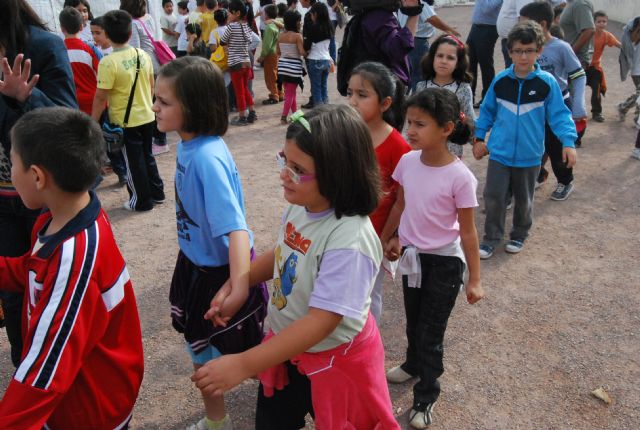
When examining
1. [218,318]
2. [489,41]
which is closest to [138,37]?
[489,41]

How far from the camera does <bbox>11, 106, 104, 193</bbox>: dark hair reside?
1821 mm

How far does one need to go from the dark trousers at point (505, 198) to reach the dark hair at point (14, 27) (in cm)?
326

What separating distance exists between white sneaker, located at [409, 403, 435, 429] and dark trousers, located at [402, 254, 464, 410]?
28 mm

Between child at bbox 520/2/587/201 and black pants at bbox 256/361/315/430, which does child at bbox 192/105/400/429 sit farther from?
child at bbox 520/2/587/201

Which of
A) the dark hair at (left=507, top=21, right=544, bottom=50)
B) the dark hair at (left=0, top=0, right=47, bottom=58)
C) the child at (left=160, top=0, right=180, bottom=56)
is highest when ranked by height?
the dark hair at (left=0, top=0, right=47, bottom=58)

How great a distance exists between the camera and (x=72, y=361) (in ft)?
5.63

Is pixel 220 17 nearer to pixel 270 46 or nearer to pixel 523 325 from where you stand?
pixel 270 46

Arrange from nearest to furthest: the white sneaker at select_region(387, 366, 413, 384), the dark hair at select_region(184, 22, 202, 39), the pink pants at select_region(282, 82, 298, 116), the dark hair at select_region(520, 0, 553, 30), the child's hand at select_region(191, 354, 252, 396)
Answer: the child's hand at select_region(191, 354, 252, 396)
the white sneaker at select_region(387, 366, 413, 384)
the dark hair at select_region(520, 0, 553, 30)
the pink pants at select_region(282, 82, 298, 116)
the dark hair at select_region(184, 22, 202, 39)

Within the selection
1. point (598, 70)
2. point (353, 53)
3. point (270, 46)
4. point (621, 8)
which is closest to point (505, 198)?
point (353, 53)

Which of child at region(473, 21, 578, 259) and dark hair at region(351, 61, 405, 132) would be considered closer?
dark hair at region(351, 61, 405, 132)

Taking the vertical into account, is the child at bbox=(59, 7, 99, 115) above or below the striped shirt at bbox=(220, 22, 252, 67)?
above

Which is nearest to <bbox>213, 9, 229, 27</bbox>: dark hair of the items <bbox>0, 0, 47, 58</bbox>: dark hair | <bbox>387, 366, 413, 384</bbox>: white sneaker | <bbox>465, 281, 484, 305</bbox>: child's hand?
<bbox>0, 0, 47, 58</bbox>: dark hair

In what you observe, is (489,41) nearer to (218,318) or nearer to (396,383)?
(396,383)

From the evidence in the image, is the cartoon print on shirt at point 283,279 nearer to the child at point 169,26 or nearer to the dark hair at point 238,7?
the dark hair at point 238,7
